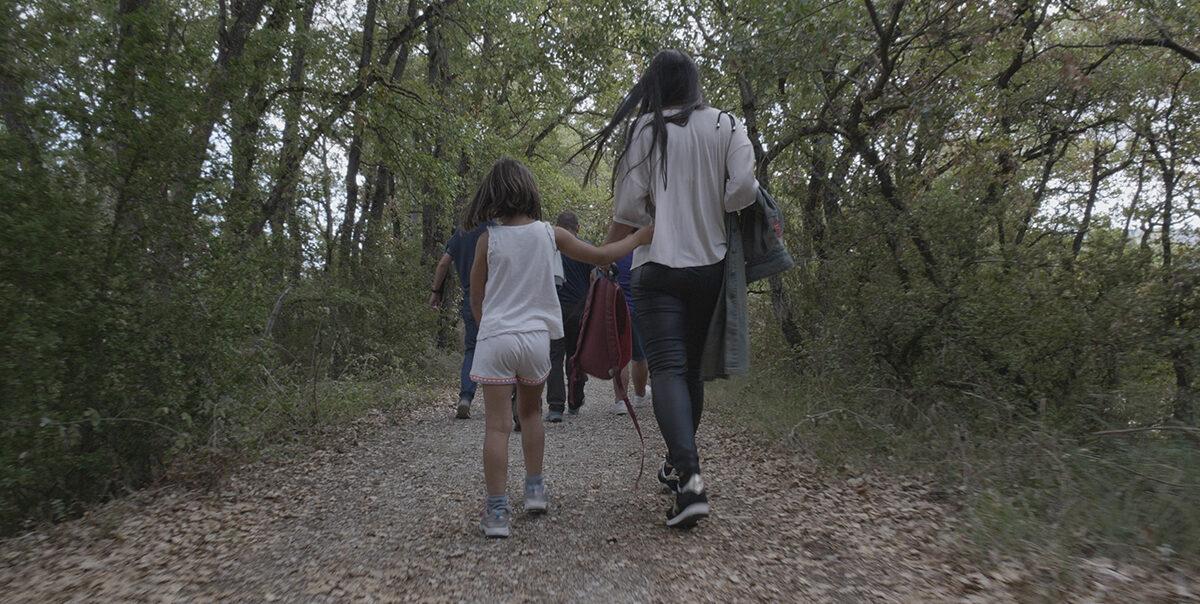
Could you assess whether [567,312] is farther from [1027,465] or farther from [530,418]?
[1027,465]

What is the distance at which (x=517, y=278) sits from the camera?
3.16 metres

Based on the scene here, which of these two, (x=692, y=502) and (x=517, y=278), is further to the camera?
(x=517, y=278)

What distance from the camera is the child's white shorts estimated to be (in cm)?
309

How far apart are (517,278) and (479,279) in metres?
0.26

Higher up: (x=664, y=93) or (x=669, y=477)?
(x=664, y=93)

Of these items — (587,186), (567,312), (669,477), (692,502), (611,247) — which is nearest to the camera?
(692,502)

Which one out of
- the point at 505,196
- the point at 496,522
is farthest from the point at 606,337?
the point at 496,522

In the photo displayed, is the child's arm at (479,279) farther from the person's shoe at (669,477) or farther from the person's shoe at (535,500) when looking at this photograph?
the person's shoe at (669,477)

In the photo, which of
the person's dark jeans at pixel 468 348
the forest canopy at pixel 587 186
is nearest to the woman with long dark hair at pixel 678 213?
the forest canopy at pixel 587 186

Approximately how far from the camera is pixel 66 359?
3248 mm

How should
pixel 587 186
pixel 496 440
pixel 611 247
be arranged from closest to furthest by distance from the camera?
pixel 611 247 < pixel 496 440 < pixel 587 186

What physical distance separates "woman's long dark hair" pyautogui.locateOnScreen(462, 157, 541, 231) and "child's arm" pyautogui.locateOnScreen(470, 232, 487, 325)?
0.11 metres

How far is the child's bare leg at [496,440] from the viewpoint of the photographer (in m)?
3.12

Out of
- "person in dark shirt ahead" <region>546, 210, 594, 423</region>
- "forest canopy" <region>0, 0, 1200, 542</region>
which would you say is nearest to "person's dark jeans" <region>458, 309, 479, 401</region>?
"person in dark shirt ahead" <region>546, 210, 594, 423</region>
